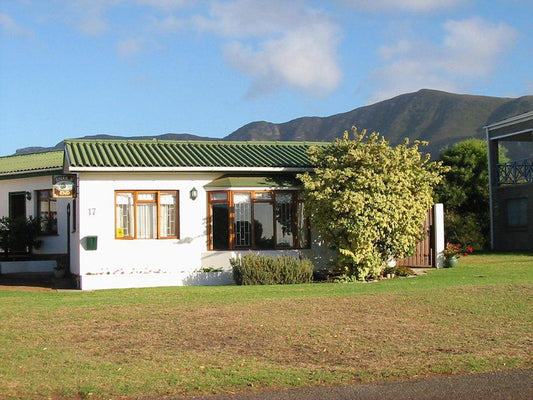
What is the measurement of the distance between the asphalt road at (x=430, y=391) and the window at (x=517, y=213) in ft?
79.8

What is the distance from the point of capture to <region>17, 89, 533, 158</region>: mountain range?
87.1 metres

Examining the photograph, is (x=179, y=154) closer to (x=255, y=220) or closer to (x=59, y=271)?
(x=255, y=220)

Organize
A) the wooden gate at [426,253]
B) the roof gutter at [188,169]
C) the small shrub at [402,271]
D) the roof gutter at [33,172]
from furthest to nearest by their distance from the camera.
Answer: the roof gutter at [33,172], the wooden gate at [426,253], the small shrub at [402,271], the roof gutter at [188,169]

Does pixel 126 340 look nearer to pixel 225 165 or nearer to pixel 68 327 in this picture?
pixel 68 327

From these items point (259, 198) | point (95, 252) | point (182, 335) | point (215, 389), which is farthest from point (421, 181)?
point (215, 389)

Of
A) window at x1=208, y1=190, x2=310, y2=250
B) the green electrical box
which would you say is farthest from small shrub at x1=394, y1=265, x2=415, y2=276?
the green electrical box

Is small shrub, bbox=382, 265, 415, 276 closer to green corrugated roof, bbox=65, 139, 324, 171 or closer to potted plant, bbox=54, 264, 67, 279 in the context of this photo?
green corrugated roof, bbox=65, 139, 324, 171

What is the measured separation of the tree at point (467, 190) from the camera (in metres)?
32.9

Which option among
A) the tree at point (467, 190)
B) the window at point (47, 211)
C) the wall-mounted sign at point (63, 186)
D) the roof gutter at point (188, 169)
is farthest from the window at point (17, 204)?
the tree at point (467, 190)

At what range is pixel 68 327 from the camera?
39.5ft

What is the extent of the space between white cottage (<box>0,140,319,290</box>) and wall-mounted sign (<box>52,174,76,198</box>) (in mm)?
235

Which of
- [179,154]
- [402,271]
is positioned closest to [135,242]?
[179,154]

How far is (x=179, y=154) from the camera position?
72.2 ft

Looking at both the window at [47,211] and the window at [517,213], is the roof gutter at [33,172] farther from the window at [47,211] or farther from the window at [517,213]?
the window at [517,213]
